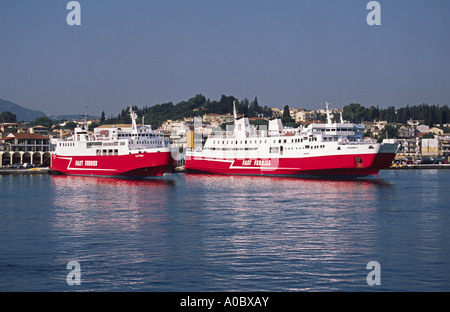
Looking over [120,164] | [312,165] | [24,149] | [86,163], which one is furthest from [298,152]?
[24,149]

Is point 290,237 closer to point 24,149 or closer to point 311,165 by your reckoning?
Result: point 311,165

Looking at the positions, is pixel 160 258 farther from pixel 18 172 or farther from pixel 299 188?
pixel 18 172

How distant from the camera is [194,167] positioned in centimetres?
8212

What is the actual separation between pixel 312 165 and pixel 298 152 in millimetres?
2891

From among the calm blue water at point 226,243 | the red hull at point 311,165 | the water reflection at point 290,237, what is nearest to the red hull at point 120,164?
the red hull at point 311,165

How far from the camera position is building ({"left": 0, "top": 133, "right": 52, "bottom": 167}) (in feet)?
364

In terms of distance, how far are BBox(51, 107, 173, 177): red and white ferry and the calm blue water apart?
18.7 m

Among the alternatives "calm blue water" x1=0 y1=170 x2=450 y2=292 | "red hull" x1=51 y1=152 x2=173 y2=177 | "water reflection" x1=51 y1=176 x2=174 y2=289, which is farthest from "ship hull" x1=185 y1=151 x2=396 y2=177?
"water reflection" x1=51 y1=176 x2=174 y2=289

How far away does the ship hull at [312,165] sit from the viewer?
59.8 metres

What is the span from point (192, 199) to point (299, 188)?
41.6 ft

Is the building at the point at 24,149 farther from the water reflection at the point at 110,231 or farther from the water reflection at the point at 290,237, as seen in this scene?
the water reflection at the point at 290,237

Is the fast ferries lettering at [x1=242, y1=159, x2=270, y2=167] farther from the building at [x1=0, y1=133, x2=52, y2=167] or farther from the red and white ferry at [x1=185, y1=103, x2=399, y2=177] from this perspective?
the building at [x1=0, y1=133, x2=52, y2=167]

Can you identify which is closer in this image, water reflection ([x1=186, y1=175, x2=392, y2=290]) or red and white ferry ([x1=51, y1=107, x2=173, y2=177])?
water reflection ([x1=186, y1=175, x2=392, y2=290])
